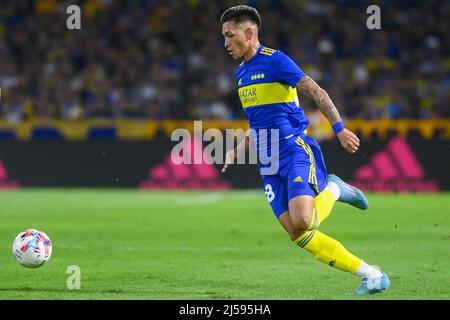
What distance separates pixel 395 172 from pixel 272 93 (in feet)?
39.9

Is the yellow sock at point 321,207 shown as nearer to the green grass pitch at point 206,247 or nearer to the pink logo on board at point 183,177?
the green grass pitch at point 206,247

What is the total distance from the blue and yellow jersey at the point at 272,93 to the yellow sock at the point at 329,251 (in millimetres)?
860

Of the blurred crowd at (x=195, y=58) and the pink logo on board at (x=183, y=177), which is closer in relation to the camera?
the pink logo on board at (x=183, y=177)

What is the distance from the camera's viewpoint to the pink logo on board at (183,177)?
20.5 meters

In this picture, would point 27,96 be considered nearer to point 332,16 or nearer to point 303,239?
point 332,16

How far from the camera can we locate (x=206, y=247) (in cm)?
1154

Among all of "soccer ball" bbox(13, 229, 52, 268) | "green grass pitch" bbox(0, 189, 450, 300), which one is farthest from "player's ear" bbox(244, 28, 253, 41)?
"soccer ball" bbox(13, 229, 52, 268)

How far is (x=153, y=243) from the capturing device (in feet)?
39.3

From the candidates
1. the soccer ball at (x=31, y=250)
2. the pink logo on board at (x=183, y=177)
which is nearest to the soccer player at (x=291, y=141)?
the soccer ball at (x=31, y=250)

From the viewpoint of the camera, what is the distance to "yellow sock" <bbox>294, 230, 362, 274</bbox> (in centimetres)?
778

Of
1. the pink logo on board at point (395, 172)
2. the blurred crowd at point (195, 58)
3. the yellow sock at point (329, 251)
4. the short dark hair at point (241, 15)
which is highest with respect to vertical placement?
the blurred crowd at point (195, 58)

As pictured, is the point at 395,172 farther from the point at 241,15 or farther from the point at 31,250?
the point at 31,250

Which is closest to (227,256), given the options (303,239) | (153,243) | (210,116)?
(153,243)
